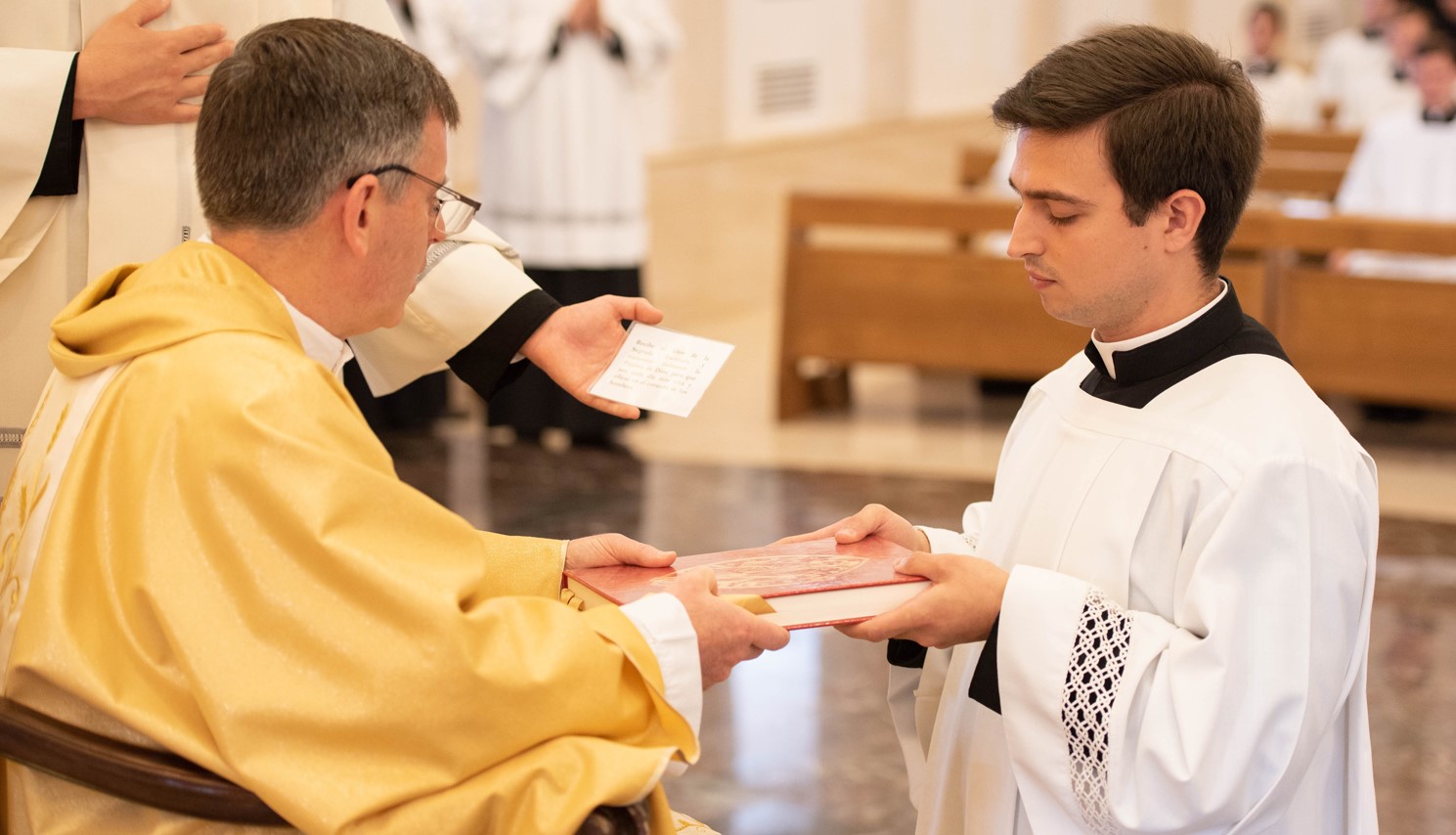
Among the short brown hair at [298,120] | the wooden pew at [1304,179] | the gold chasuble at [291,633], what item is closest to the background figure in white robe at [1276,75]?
the wooden pew at [1304,179]

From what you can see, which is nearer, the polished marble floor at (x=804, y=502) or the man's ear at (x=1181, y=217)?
the man's ear at (x=1181, y=217)

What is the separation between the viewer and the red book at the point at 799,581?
1.87 meters

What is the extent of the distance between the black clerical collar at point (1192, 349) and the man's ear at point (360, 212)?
95cm

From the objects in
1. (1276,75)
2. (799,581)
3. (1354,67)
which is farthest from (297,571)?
(1354,67)

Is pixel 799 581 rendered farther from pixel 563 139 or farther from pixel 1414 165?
pixel 1414 165

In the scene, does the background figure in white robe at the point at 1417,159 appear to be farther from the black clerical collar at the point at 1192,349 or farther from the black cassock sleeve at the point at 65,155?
the black cassock sleeve at the point at 65,155

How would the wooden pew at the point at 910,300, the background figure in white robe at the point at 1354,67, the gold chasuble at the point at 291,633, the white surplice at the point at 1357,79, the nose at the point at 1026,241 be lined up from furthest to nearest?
1. the background figure in white robe at the point at 1354,67
2. the white surplice at the point at 1357,79
3. the wooden pew at the point at 910,300
4. the nose at the point at 1026,241
5. the gold chasuble at the point at 291,633

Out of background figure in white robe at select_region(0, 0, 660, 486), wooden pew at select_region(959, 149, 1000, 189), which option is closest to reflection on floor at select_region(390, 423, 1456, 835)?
background figure in white robe at select_region(0, 0, 660, 486)

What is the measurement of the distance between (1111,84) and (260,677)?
1.17 meters

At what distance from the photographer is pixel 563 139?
22.4ft

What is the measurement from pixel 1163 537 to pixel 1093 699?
22cm

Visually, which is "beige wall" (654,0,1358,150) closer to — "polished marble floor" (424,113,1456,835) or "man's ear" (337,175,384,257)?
"polished marble floor" (424,113,1456,835)

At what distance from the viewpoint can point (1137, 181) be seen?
6.32 ft

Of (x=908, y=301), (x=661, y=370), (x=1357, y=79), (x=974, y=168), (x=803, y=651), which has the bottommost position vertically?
(x=803, y=651)
